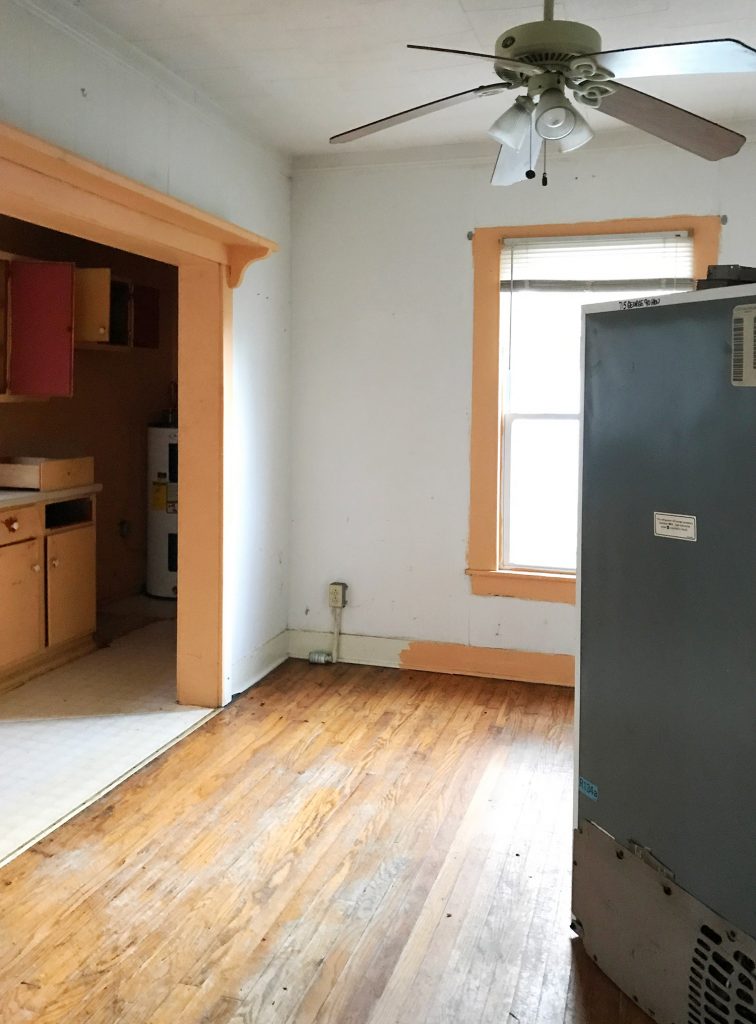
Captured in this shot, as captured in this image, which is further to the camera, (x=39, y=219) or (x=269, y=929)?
(x=39, y=219)

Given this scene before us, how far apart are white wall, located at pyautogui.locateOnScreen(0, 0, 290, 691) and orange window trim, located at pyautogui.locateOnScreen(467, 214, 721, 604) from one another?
1.02 meters

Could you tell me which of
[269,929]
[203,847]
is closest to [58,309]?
[203,847]

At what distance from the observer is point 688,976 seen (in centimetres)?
208

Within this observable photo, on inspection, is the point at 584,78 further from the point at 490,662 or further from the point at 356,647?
the point at 356,647

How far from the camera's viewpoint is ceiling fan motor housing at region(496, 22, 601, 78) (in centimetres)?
230

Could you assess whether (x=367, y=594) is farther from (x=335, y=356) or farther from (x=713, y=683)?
(x=713, y=683)

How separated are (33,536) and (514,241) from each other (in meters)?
2.79

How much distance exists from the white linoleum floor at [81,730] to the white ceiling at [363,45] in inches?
105

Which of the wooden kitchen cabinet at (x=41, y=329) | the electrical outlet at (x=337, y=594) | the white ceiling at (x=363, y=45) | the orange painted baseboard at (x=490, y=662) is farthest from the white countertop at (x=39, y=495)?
the white ceiling at (x=363, y=45)

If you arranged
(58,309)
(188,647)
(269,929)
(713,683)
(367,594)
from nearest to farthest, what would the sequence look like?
1. (713,683)
2. (269,929)
3. (188,647)
4. (58,309)
5. (367,594)

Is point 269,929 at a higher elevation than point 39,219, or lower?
lower

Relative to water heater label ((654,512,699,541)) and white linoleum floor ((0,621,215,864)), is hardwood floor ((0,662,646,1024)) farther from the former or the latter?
water heater label ((654,512,699,541))

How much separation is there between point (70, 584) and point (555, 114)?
3497 millimetres

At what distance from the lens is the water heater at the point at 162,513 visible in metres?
6.02
